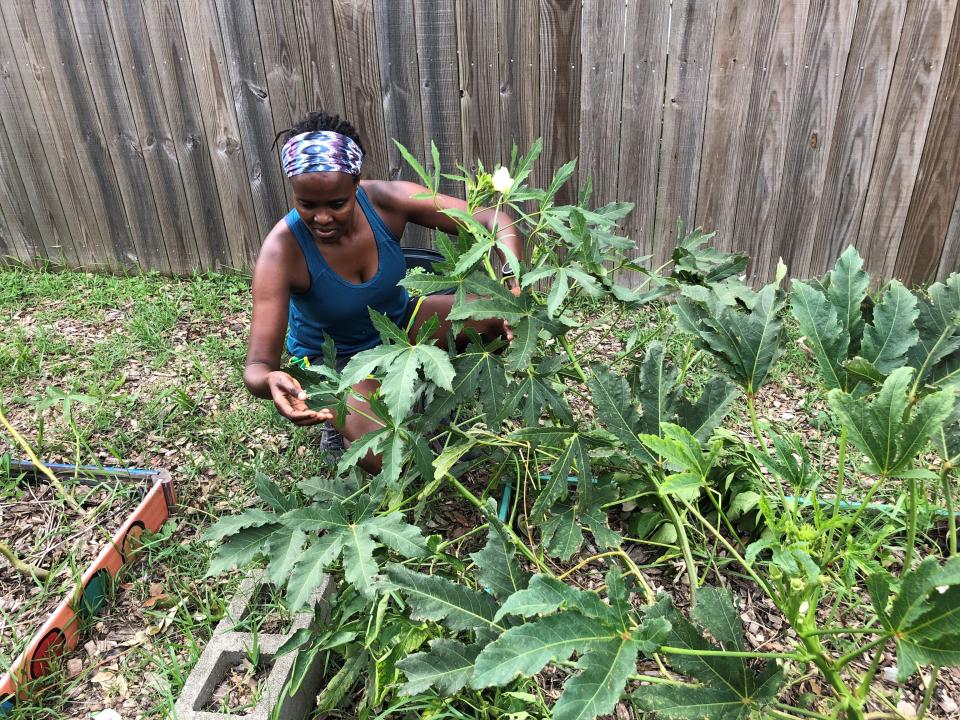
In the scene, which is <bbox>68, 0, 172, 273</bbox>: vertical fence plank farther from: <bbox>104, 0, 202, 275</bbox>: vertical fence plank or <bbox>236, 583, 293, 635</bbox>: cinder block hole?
<bbox>236, 583, 293, 635</bbox>: cinder block hole

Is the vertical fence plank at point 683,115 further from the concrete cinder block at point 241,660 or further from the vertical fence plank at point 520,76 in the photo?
the concrete cinder block at point 241,660

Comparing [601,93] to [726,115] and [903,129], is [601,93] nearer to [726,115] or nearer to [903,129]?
[726,115]

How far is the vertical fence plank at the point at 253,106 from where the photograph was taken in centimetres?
295

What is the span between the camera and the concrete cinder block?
134 centimetres

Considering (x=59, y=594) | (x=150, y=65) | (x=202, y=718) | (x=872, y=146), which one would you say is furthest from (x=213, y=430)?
(x=872, y=146)

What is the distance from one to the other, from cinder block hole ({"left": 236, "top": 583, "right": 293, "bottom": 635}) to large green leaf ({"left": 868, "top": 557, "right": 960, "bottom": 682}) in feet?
4.29

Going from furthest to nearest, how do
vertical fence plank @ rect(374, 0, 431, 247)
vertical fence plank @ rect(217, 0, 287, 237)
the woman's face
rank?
vertical fence plank @ rect(217, 0, 287, 237) < vertical fence plank @ rect(374, 0, 431, 247) < the woman's face

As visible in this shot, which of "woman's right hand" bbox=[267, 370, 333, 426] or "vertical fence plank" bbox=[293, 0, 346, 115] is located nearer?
"woman's right hand" bbox=[267, 370, 333, 426]

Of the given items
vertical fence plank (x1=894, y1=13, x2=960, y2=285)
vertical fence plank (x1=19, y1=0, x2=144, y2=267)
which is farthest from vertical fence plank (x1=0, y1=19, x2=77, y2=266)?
vertical fence plank (x1=894, y1=13, x2=960, y2=285)

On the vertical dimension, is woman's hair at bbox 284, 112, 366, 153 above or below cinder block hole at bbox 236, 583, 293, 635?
above

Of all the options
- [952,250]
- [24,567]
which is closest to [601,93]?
[952,250]

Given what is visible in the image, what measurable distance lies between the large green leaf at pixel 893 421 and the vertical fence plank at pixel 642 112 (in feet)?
7.42

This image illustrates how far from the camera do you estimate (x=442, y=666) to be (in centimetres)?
113

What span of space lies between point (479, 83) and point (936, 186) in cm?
206
